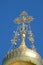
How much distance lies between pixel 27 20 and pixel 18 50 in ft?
4.67

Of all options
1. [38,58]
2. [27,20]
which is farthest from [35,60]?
[27,20]

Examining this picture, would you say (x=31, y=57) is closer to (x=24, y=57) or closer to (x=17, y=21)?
(x=24, y=57)

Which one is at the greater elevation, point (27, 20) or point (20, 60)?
point (27, 20)

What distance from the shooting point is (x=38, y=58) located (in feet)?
80.4

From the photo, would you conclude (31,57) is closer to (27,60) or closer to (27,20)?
(27,60)

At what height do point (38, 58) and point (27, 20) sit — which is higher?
point (27, 20)

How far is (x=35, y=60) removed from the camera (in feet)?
80.0

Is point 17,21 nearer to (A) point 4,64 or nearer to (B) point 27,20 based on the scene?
(B) point 27,20

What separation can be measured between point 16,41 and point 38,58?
1.24 meters

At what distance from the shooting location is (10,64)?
24.5 metres

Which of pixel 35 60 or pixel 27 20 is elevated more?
pixel 27 20

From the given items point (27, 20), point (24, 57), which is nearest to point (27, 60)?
point (24, 57)

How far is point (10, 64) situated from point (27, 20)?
2.04 meters

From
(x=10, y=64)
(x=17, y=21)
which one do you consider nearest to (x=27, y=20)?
(x=17, y=21)
